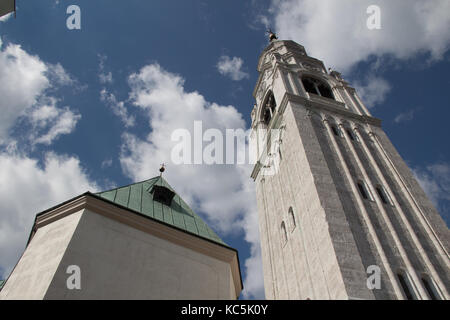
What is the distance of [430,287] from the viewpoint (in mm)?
11469

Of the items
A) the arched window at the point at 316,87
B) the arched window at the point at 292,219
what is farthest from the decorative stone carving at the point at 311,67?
the arched window at the point at 292,219

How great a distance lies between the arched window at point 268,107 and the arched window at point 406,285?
16.8 metres

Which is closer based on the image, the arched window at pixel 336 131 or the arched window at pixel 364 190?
the arched window at pixel 364 190

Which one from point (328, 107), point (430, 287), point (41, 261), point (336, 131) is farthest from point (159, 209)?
point (328, 107)

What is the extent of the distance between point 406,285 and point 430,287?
2.92 ft

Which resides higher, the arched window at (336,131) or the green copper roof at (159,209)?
the arched window at (336,131)

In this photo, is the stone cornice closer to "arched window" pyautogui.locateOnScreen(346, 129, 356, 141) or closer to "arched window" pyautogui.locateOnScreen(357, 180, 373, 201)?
"arched window" pyautogui.locateOnScreen(346, 129, 356, 141)

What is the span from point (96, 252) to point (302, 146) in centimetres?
1062

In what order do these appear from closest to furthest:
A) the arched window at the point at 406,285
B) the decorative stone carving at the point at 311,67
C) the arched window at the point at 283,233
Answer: the arched window at the point at 406,285 < the arched window at the point at 283,233 < the decorative stone carving at the point at 311,67

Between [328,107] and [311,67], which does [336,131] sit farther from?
[311,67]

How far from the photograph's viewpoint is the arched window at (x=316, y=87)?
84.0 ft

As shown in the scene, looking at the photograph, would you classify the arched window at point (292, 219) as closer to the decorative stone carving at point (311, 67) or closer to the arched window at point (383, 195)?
the arched window at point (383, 195)
